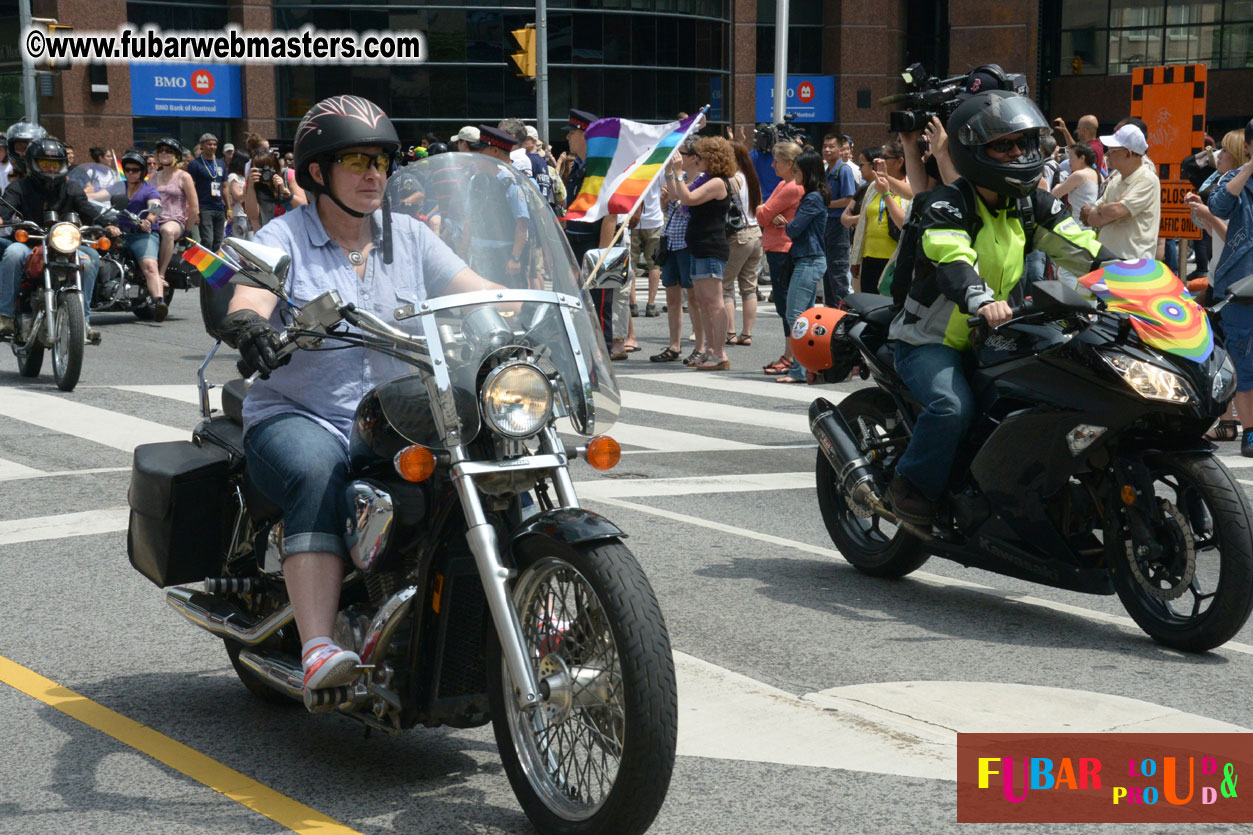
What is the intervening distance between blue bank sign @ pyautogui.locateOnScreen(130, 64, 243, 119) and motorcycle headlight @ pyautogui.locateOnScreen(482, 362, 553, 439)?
39671 mm

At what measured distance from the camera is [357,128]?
13.4ft

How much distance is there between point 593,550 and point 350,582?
3.04ft

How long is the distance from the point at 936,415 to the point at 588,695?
2.65 m

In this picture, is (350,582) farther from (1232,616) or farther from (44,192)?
(44,192)

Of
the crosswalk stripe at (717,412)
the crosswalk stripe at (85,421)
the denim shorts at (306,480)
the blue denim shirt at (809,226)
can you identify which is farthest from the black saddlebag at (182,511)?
the blue denim shirt at (809,226)

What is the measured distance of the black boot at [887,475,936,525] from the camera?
5.92 m

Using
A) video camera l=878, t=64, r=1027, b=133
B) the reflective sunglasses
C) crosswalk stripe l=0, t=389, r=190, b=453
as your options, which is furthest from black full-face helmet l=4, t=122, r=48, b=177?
the reflective sunglasses

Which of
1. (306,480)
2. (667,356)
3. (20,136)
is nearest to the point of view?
(306,480)

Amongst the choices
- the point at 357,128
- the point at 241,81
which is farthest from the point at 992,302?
the point at 241,81

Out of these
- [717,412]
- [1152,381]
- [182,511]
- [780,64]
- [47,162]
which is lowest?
[717,412]

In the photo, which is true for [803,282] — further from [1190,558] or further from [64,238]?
[1190,558]

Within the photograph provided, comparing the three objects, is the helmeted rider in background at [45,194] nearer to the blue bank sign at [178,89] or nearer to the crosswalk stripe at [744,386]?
the crosswalk stripe at [744,386]

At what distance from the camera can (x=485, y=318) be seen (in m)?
3.77

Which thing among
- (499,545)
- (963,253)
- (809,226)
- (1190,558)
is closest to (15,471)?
(963,253)
